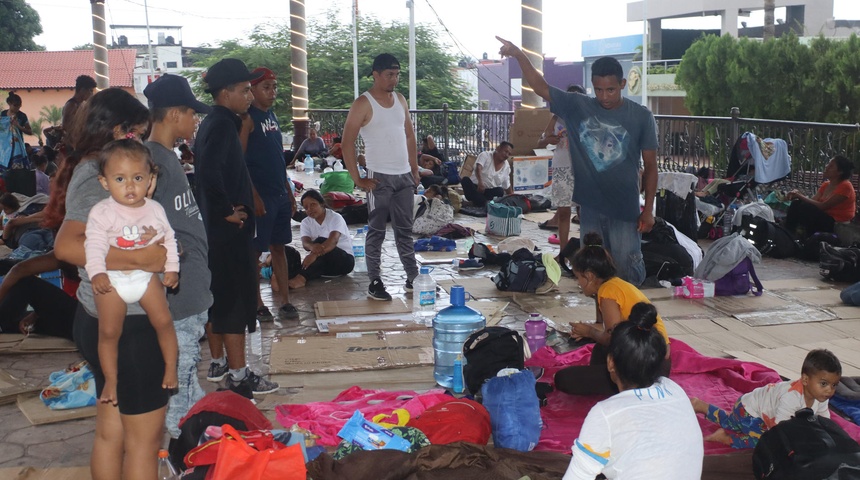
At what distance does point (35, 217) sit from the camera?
7777mm

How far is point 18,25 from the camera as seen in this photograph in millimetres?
43969

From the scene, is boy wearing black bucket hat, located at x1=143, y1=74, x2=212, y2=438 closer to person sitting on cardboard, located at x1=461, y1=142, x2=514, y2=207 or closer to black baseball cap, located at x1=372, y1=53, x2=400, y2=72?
black baseball cap, located at x1=372, y1=53, x2=400, y2=72

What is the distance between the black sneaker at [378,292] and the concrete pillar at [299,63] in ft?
44.6

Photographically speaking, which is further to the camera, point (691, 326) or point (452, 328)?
point (691, 326)

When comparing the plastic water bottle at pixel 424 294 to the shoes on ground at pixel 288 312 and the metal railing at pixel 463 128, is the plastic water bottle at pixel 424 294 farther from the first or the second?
the metal railing at pixel 463 128

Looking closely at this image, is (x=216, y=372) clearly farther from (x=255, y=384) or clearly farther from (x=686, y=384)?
(x=686, y=384)

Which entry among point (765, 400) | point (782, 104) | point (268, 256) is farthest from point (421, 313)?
point (782, 104)

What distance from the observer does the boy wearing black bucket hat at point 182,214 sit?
322 centimetres

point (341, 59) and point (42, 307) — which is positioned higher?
point (341, 59)

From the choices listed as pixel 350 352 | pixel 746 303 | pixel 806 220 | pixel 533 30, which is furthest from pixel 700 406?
pixel 533 30

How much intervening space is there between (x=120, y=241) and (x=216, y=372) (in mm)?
2381

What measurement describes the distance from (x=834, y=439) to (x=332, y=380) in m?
2.82

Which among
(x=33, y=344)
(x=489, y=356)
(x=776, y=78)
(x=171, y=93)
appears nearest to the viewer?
(x=171, y=93)

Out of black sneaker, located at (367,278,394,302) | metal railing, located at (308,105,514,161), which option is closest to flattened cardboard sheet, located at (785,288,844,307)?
black sneaker, located at (367,278,394,302)
